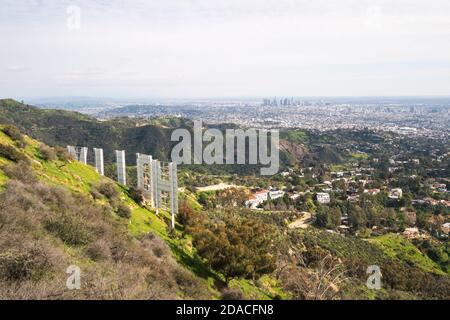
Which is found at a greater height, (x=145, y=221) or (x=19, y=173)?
(x=19, y=173)

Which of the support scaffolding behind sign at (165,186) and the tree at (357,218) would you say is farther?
the tree at (357,218)

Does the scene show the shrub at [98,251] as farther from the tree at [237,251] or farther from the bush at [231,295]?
the tree at [237,251]

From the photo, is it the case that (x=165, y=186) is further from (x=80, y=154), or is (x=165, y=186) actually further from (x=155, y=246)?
(x=80, y=154)

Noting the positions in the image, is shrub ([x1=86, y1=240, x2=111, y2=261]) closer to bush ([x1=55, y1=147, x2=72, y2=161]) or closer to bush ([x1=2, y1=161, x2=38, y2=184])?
bush ([x1=2, y1=161, x2=38, y2=184])

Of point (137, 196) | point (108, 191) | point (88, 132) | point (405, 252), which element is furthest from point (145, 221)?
point (88, 132)

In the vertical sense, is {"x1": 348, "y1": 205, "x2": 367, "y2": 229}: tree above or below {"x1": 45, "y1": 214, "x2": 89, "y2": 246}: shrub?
below

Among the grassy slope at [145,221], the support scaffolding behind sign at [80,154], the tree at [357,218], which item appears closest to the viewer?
the grassy slope at [145,221]

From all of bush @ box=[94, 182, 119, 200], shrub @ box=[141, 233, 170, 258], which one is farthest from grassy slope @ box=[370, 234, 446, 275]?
shrub @ box=[141, 233, 170, 258]

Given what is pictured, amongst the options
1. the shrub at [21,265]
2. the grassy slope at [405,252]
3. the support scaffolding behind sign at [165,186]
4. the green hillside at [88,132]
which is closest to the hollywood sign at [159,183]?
the support scaffolding behind sign at [165,186]

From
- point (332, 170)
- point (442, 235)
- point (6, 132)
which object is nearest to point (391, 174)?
point (332, 170)
